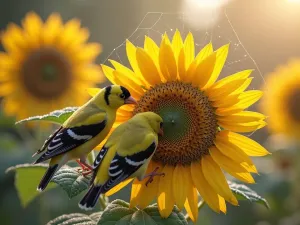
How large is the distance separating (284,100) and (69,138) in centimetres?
370

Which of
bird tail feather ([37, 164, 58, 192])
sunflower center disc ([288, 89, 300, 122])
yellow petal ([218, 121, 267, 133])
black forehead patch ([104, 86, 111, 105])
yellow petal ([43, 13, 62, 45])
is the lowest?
sunflower center disc ([288, 89, 300, 122])

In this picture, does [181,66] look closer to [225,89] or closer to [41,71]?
[225,89]

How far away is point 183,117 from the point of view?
237 cm

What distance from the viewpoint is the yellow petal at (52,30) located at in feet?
16.7

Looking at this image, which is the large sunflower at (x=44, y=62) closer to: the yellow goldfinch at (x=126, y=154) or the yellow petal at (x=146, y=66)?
the yellow petal at (x=146, y=66)

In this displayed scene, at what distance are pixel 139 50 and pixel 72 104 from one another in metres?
2.87

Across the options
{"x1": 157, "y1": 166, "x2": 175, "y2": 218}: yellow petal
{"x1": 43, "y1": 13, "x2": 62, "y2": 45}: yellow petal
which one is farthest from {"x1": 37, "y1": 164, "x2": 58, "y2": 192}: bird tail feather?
{"x1": 43, "y1": 13, "x2": 62, "y2": 45}: yellow petal

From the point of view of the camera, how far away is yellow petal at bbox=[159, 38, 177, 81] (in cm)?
225

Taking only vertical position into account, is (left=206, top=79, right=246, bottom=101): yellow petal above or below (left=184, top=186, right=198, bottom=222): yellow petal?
above

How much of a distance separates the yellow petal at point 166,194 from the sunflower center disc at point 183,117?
4 centimetres

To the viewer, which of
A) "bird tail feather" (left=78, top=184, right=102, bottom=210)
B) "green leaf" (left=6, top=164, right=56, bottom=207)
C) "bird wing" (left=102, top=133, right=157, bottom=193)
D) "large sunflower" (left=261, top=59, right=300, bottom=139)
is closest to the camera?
"bird tail feather" (left=78, top=184, right=102, bottom=210)

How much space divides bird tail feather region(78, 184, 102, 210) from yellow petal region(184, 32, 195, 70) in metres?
0.58

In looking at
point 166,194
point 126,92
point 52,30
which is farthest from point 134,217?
point 52,30

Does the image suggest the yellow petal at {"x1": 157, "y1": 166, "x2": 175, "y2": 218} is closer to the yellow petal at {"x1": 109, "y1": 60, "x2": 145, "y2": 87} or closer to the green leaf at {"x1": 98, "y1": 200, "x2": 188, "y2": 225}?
the green leaf at {"x1": 98, "y1": 200, "x2": 188, "y2": 225}
